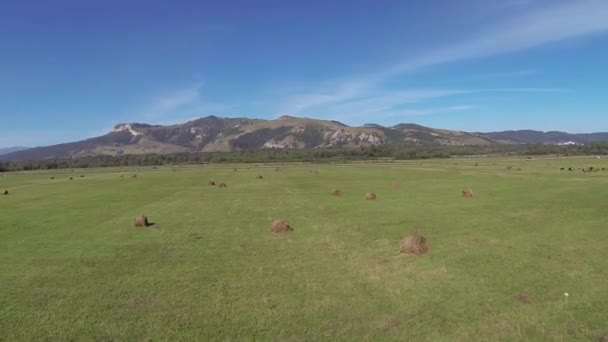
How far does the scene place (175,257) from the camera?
75.5 ft

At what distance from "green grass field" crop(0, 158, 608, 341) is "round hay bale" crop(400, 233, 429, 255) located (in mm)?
606

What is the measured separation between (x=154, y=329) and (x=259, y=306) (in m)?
3.36

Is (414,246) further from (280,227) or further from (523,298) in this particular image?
(280,227)

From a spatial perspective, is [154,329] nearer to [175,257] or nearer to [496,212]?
[175,257]

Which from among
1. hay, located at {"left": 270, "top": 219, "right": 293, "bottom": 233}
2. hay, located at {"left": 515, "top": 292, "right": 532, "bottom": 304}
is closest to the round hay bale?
hay, located at {"left": 515, "top": 292, "right": 532, "bottom": 304}

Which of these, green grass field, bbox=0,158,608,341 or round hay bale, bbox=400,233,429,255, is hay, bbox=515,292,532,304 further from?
round hay bale, bbox=400,233,429,255

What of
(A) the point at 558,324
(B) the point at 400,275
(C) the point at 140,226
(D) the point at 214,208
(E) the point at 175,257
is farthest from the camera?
(D) the point at 214,208

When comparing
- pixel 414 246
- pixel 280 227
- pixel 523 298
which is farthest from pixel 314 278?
pixel 280 227

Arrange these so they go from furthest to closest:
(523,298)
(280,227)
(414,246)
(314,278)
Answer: (280,227)
(414,246)
(314,278)
(523,298)

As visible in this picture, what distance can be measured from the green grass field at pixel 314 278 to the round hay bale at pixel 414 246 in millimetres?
606

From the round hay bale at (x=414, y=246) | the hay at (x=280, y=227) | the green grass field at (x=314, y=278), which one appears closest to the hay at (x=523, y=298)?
the green grass field at (x=314, y=278)

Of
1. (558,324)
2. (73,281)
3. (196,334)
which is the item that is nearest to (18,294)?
→ (73,281)

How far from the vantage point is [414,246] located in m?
22.4

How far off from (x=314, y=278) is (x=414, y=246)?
233 inches
